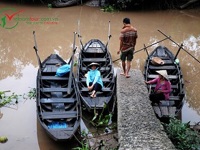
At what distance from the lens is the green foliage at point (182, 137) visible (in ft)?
16.4

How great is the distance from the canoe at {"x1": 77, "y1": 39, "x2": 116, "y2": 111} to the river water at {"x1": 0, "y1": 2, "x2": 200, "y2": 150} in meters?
1.04

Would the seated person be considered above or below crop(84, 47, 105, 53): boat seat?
below

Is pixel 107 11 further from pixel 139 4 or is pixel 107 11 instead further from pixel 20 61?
pixel 20 61

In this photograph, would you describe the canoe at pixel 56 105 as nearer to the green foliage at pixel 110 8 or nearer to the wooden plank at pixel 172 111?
the wooden plank at pixel 172 111

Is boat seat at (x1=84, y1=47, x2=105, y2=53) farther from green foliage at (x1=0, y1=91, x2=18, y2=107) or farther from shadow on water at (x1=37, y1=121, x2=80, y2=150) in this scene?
shadow on water at (x1=37, y1=121, x2=80, y2=150)

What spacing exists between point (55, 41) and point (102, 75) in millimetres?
4291

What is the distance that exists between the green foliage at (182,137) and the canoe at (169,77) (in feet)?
3.17

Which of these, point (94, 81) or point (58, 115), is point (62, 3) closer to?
point (94, 81)

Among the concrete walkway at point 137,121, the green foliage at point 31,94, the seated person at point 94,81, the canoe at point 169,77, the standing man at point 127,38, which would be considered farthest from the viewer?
the green foliage at point 31,94

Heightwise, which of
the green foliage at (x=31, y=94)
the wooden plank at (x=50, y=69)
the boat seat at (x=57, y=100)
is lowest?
the green foliage at (x=31, y=94)

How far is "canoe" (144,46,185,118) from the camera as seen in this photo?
6641mm

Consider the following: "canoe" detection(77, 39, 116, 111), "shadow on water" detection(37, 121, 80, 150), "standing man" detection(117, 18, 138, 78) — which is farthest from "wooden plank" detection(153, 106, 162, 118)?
"shadow on water" detection(37, 121, 80, 150)

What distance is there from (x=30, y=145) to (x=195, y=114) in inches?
162

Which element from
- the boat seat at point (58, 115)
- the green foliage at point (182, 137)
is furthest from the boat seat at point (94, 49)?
the green foliage at point (182, 137)
